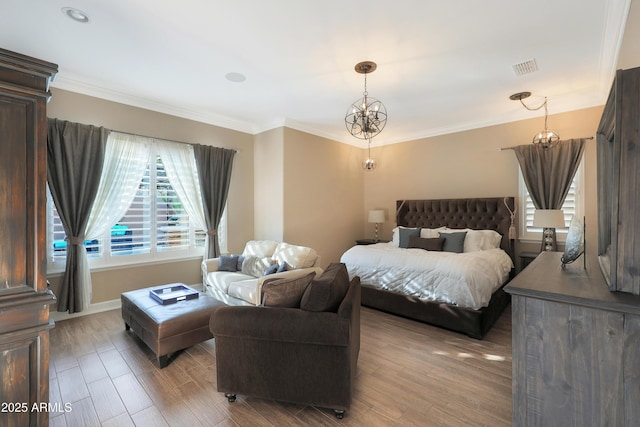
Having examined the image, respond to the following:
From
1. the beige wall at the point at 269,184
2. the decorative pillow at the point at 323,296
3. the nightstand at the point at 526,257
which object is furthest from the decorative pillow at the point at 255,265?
the nightstand at the point at 526,257

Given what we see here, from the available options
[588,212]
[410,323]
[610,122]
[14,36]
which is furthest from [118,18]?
[588,212]

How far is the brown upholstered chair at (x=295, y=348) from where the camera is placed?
5.94 feet

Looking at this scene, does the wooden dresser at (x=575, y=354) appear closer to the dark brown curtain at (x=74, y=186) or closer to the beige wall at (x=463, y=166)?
the beige wall at (x=463, y=166)

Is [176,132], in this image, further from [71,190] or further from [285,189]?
[285,189]

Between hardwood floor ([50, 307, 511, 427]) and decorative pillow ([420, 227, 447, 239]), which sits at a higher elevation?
decorative pillow ([420, 227, 447, 239])

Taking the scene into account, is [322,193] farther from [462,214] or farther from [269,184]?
[462,214]

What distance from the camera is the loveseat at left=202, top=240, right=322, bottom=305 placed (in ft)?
11.1

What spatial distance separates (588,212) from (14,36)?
22.6ft

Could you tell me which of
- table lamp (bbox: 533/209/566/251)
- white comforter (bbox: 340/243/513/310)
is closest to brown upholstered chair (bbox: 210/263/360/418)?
white comforter (bbox: 340/243/513/310)

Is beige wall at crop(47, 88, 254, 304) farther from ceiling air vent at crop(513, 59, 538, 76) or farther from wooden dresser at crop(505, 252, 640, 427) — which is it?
wooden dresser at crop(505, 252, 640, 427)

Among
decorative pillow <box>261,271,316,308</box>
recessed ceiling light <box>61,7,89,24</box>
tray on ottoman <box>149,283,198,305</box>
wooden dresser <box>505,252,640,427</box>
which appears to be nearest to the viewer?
wooden dresser <box>505,252,640,427</box>

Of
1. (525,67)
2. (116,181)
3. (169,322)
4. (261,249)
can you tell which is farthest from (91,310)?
(525,67)

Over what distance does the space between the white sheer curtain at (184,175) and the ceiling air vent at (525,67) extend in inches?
177

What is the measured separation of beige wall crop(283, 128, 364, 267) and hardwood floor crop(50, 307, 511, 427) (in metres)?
2.41
